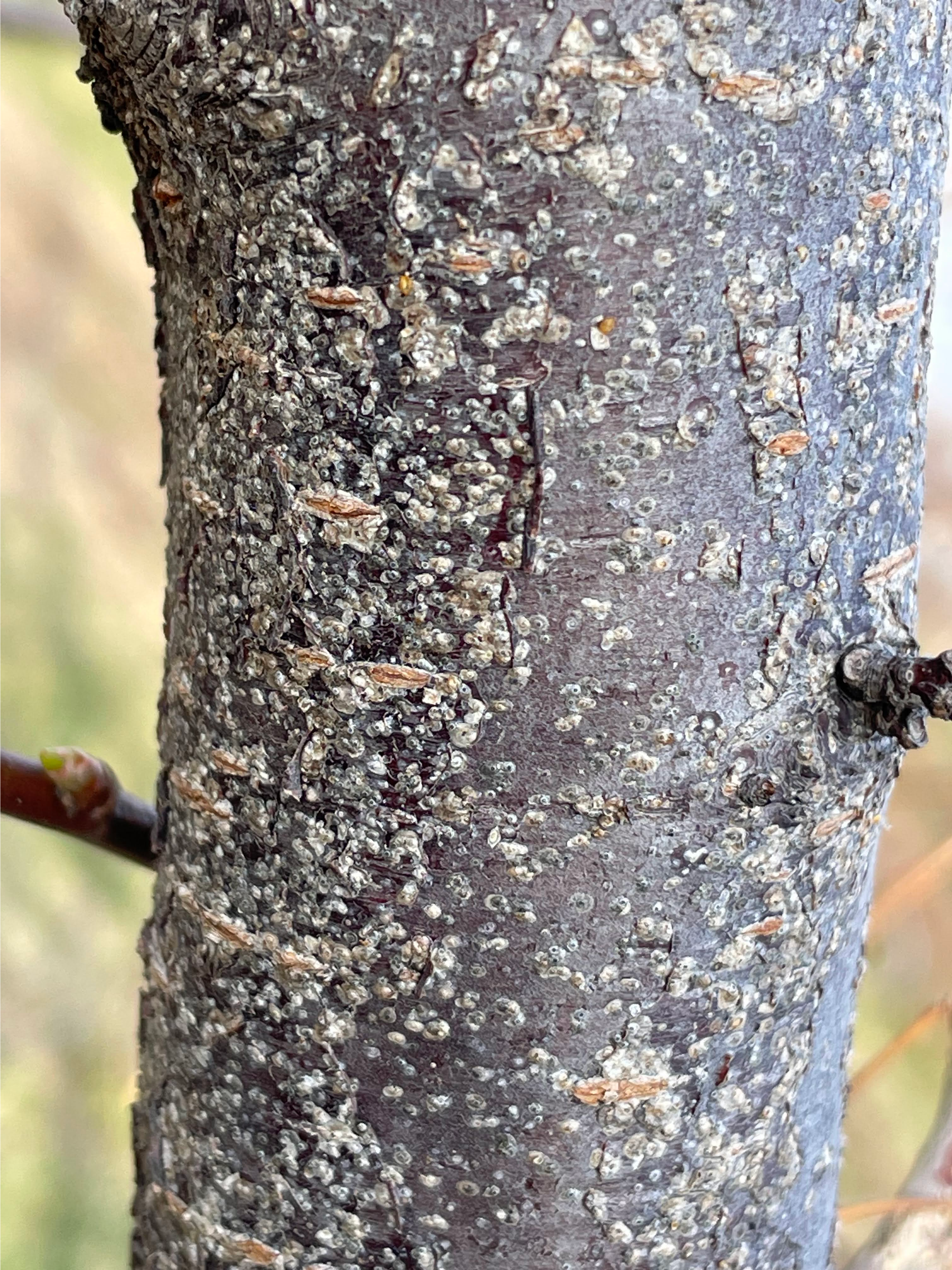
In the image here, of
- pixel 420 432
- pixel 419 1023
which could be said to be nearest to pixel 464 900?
pixel 419 1023

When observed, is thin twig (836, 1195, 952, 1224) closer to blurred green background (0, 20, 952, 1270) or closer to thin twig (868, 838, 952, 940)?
thin twig (868, 838, 952, 940)

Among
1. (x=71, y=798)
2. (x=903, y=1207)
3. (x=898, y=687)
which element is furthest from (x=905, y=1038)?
(x=71, y=798)

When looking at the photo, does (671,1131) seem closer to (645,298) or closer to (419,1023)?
(419,1023)

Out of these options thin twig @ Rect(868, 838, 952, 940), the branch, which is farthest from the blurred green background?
the branch

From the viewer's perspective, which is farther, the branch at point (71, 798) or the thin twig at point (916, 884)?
the thin twig at point (916, 884)

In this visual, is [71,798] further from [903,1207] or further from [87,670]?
[87,670]

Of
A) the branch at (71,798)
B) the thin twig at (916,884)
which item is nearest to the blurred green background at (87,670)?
the thin twig at (916,884)

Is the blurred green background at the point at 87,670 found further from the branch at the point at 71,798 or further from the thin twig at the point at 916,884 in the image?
the branch at the point at 71,798
